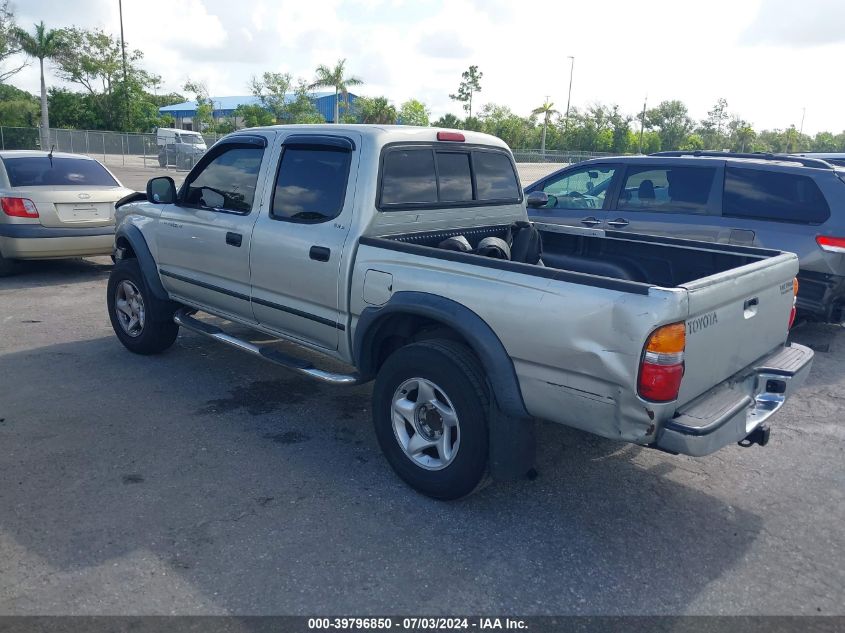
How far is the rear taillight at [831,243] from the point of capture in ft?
20.8

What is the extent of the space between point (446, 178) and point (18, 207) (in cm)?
631

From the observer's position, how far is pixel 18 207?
861 centimetres

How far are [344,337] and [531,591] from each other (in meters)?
1.87

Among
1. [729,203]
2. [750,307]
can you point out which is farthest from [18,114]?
[750,307]

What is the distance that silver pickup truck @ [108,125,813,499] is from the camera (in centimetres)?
306

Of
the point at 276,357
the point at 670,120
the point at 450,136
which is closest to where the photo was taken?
the point at 276,357

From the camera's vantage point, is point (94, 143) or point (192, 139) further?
point (192, 139)

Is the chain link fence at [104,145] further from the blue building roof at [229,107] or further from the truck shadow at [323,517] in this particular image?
the truck shadow at [323,517]

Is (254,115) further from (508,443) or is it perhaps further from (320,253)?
(508,443)

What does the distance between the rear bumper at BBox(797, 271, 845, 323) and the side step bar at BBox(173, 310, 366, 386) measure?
14.6 feet

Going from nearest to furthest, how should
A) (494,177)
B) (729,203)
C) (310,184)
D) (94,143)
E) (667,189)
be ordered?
(310,184) < (494,177) < (729,203) < (667,189) < (94,143)

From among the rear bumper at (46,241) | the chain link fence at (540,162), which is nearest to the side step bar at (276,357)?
the rear bumper at (46,241)

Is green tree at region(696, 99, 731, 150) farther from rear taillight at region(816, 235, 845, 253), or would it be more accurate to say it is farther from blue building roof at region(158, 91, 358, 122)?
Result: rear taillight at region(816, 235, 845, 253)

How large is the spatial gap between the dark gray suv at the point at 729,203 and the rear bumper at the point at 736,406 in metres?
2.74
